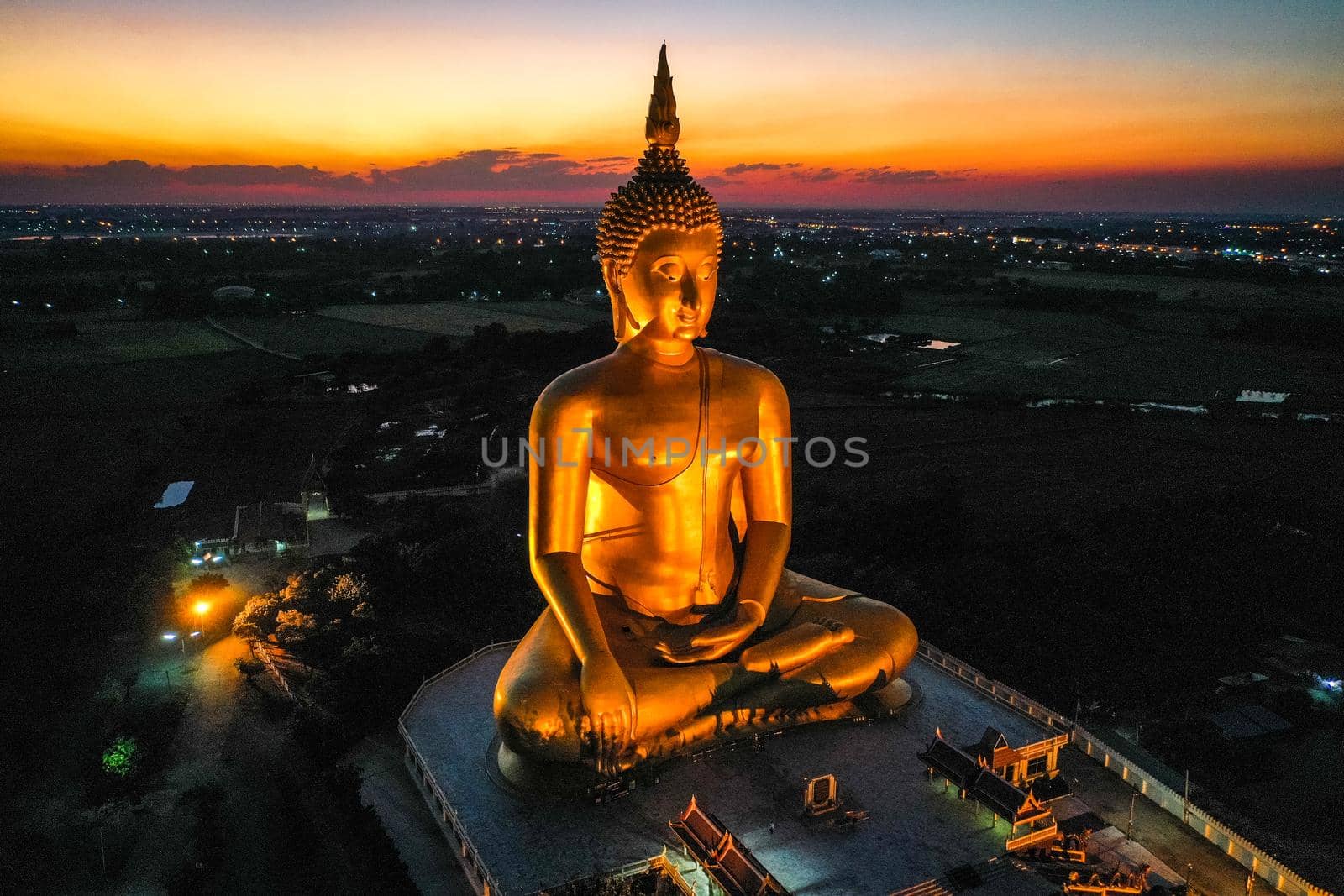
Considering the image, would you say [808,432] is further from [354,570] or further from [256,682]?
[256,682]

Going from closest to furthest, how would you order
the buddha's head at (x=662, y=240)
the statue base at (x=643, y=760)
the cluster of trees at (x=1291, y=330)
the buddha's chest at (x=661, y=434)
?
1. the buddha's head at (x=662, y=240)
2. the statue base at (x=643, y=760)
3. the buddha's chest at (x=661, y=434)
4. the cluster of trees at (x=1291, y=330)

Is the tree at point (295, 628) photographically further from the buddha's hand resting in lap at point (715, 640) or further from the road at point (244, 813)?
the buddha's hand resting in lap at point (715, 640)

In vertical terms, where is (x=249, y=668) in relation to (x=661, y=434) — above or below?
below

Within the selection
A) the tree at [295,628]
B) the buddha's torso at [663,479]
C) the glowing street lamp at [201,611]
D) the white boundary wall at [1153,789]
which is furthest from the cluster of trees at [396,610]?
the white boundary wall at [1153,789]

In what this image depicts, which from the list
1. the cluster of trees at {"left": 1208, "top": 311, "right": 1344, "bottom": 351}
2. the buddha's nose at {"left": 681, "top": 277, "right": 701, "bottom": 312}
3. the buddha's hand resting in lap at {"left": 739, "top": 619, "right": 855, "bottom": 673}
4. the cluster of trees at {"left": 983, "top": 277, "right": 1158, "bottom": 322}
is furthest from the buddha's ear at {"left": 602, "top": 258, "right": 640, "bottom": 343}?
the cluster of trees at {"left": 983, "top": 277, "right": 1158, "bottom": 322}

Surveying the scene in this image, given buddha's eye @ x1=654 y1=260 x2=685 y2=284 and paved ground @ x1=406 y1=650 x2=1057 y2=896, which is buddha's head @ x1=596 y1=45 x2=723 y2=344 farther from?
paved ground @ x1=406 y1=650 x2=1057 y2=896

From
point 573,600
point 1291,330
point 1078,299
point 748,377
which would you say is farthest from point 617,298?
point 1078,299

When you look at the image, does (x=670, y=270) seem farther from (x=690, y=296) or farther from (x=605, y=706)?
(x=605, y=706)
